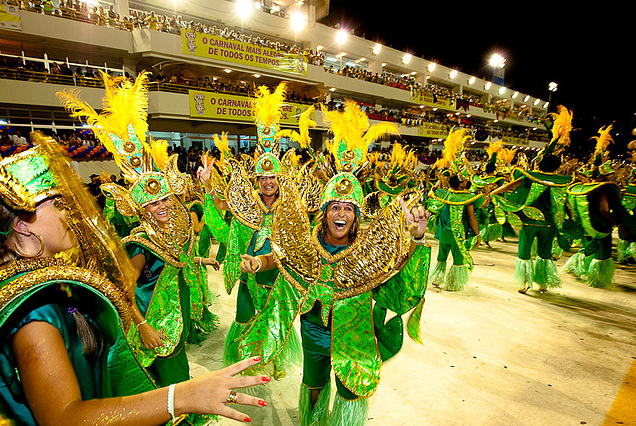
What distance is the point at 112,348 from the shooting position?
125 centimetres

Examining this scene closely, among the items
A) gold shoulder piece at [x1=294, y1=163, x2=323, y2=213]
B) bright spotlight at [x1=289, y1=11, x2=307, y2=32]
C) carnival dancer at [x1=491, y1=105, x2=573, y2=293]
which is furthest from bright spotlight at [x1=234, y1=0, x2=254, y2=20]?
gold shoulder piece at [x1=294, y1=163, x2=323, y2=213]

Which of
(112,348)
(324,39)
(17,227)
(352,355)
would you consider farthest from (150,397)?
(324,39)

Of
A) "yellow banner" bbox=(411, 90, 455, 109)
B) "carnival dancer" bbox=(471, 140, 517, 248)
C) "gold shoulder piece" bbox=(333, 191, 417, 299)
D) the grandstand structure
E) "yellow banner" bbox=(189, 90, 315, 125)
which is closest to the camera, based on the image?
"gold shoulder piece" bbox=(333, 191, 417, 299)

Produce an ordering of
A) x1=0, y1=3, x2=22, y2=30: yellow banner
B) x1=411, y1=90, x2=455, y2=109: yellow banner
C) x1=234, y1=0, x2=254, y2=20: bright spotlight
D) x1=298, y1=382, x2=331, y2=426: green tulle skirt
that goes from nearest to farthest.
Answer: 1. x1=298, y1=382, x2=331, y2=426: green tulle skirt
2. x1=0, y1=3, x2=22, y2=30: yellow banner
3. x1=234, y1=0, x2=254, y2=20: bright spotlight
4. x1=411, y1=90, x2=455, y2=109: yellow banner

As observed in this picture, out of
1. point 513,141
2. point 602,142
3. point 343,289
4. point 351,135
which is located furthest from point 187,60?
point 513,141

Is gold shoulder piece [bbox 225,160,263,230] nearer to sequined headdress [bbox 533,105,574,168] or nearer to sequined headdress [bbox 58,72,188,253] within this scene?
sequined headdress [bbox 58,72,188,253]

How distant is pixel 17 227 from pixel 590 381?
432cm

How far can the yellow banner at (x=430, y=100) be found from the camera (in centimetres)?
2545

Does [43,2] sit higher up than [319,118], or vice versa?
[43,2]

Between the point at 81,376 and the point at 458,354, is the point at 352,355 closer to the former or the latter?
the point at 81,376

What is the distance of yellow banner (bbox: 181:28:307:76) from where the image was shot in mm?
13523

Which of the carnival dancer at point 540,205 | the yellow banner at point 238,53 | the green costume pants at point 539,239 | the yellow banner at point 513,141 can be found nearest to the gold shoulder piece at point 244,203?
the carnival dancer at point 540,205

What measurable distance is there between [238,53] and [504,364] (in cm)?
1543

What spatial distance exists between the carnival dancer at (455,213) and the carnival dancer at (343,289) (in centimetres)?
333
